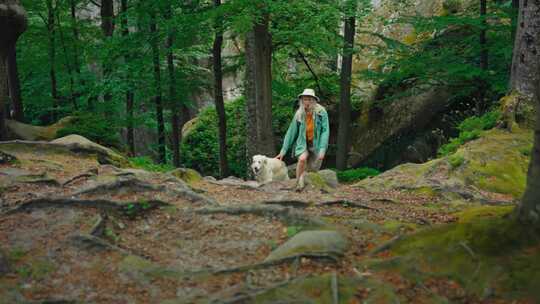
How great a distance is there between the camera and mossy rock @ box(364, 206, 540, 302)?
4352 millimetres

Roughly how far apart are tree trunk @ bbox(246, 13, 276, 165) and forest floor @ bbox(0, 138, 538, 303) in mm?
5484

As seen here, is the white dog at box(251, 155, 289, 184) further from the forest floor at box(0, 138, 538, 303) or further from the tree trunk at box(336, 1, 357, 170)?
the tree trunk at box(336, 1, 357, 170)

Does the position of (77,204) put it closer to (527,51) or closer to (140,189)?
(140,189)

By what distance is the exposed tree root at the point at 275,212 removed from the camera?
611cm

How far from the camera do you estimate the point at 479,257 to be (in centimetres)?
463

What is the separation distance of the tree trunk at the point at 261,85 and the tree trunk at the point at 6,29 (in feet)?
17.3

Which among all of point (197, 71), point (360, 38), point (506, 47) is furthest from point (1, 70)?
point (360, 38)

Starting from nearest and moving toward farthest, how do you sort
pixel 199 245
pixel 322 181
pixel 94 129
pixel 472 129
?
pixel 199 245, pixel 322 181, pixel 472 129, pixel 94 129

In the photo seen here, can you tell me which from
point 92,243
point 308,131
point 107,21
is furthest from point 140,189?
point 107,21

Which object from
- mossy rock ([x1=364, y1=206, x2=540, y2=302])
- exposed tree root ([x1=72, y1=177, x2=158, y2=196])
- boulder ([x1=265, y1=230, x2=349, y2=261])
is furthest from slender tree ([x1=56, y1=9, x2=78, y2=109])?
mossy rock ([x1=364, y1=206, x2=540, y2=302])

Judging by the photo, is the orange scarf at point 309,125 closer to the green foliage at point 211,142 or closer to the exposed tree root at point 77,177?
the exposed tree root at point 77,177

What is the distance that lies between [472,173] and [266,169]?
369 centimetres

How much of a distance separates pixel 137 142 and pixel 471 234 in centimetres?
2722

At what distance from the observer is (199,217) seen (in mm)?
6664
